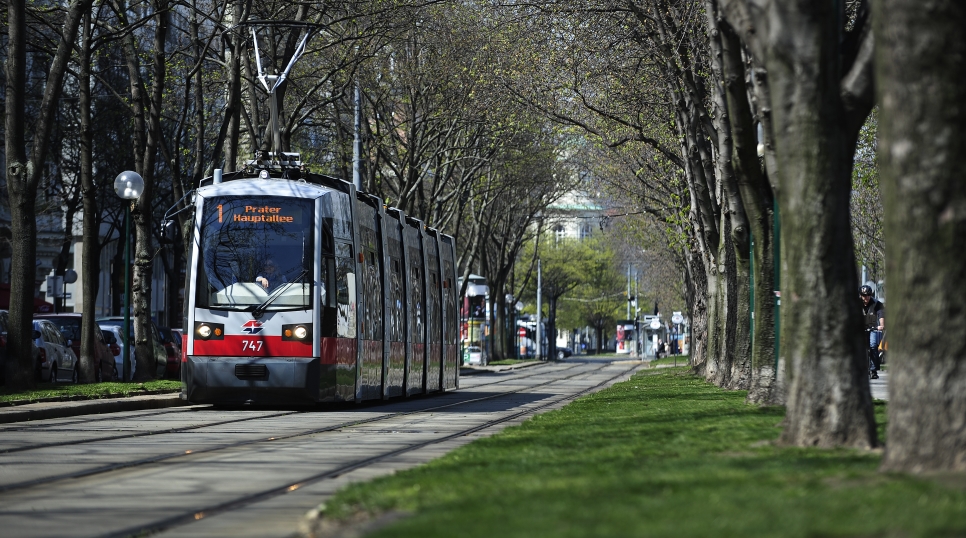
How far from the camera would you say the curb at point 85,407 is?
18.0 meters

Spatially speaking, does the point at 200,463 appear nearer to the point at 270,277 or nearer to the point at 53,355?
the point at 270,277

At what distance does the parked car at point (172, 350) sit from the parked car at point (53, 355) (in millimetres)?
7507

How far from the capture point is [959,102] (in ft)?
25.3

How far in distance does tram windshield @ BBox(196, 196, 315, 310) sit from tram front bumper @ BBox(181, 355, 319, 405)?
30.2 inches

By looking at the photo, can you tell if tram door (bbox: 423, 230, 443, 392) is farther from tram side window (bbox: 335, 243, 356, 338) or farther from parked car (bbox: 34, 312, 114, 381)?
parked car (bbox: 34, 312, 114, 381)

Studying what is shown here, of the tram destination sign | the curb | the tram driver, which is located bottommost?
the curb

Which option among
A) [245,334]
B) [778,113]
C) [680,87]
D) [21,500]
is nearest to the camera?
[21,500]

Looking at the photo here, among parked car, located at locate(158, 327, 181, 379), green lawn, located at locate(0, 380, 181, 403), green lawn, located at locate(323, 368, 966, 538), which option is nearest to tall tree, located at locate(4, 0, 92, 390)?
green lawn, located at locate(0, 380, 181, 403)

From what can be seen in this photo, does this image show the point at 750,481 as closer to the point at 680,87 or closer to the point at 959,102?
the point at 959,102

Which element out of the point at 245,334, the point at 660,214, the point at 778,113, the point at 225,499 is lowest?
the point at 225,499

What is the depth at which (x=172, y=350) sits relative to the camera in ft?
129

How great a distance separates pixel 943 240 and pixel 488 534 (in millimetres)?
3143

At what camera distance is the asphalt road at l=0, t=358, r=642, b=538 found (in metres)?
8.35

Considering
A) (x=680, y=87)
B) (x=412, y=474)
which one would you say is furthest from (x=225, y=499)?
(x=680, y=87)
